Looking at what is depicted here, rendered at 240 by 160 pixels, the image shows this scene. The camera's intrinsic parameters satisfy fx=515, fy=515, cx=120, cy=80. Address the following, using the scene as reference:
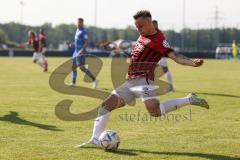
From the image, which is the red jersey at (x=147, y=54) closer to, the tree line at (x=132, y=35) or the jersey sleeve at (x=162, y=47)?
the jersey sleeve at (x=162, y=47)

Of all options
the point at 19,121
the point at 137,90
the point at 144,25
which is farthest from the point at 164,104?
the point at 19,121

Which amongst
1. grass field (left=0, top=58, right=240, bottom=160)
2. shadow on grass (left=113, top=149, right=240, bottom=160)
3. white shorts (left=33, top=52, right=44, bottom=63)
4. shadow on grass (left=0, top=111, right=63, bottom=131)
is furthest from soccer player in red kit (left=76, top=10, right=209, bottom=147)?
white shorts (left=33, top=52, right=44, bottom=63)

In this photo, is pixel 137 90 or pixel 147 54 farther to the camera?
pixel 137 90

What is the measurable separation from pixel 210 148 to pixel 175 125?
2451 mm

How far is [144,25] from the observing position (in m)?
8.58

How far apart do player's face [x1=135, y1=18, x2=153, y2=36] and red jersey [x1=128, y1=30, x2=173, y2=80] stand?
11 cm

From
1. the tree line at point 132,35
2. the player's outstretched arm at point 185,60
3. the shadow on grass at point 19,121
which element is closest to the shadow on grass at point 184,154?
the player's outstretched arm at point 185,60

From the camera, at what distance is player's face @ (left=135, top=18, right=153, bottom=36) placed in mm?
8562

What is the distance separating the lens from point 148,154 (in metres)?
8.24

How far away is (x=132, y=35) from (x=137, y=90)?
93418 mm

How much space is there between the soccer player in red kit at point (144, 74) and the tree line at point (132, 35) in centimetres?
7218

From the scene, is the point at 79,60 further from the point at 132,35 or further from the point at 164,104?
the point at 132,35

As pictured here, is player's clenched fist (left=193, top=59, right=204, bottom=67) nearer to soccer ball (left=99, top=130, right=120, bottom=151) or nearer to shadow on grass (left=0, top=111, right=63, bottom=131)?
soccer ball (left=99, top=130, right=120, bottom=151)

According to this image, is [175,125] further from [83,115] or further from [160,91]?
Answer: [160,91]
